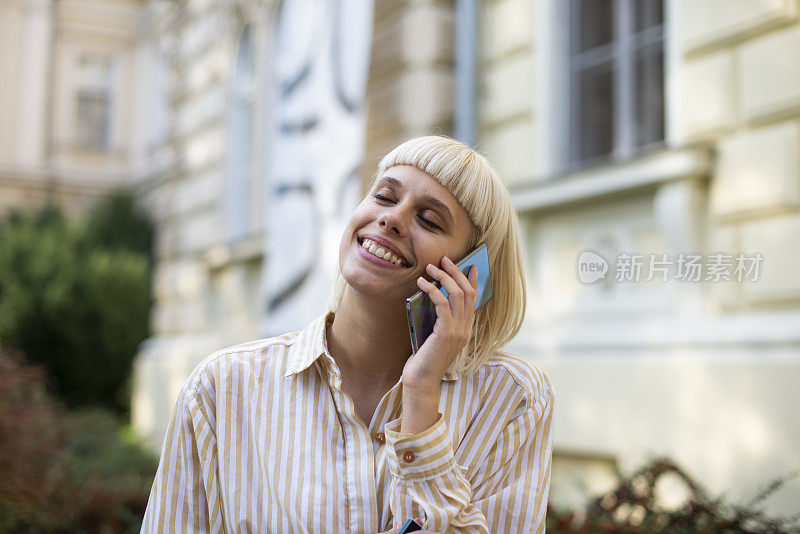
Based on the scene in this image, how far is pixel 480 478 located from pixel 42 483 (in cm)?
370

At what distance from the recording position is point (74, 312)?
12898mm

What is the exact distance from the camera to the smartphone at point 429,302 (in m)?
2.03

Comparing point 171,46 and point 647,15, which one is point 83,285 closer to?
point 171,46

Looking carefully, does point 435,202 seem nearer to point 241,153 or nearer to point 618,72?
point 618,72

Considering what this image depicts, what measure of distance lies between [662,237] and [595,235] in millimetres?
504

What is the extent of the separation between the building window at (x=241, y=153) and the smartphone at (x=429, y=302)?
316 inches

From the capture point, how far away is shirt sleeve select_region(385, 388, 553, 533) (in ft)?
6.30

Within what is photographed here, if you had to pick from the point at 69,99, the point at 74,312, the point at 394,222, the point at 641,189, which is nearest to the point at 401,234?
the point at 394,222

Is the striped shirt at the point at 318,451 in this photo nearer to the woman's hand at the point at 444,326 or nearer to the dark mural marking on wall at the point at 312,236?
the woman's hand at the point at 444,326

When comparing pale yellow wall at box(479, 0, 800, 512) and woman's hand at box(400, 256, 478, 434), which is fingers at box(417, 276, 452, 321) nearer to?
woman's hand at box(400, 256, 478, 434)

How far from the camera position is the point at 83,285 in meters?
13.1

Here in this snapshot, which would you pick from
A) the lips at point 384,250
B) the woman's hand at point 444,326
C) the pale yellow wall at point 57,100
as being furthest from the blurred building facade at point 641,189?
the pale yellow wall at point 57,100

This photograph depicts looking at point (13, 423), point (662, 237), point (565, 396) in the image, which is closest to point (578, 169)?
point (662, 237)

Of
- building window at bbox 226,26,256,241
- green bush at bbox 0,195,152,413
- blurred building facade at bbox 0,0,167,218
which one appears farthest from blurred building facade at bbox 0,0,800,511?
blurred building facade at bbox 0,0,167,218
